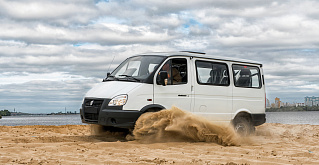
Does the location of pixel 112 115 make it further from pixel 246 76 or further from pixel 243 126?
pixel 246 76

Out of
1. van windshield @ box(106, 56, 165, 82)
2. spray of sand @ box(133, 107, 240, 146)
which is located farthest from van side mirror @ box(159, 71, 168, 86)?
spray of sand @ box(133, 107, 240, 146)

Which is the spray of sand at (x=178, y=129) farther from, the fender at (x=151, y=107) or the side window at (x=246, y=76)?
the side window at (x=246, y=76)

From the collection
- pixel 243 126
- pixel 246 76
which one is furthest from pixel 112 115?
pixel 246 76

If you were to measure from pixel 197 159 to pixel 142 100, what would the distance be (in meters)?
2.70

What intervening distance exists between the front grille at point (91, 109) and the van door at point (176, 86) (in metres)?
1.43

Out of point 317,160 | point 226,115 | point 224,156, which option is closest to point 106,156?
point 224,156

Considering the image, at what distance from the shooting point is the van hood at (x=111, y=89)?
29.0ft

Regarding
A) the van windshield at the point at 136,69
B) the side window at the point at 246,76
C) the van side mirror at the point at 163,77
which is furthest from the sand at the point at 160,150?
the side window at the point at 246,76

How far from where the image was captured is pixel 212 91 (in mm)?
10133

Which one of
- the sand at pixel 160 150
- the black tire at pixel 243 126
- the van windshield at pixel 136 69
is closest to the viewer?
the sand at pixel 160 150

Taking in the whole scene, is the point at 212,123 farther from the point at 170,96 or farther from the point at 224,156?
the point at 224,156

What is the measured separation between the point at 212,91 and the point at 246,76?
179 cm

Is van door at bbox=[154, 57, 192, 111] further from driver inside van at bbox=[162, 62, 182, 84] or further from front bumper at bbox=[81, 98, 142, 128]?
front bumper at bbox=[81, 98, 142, 128]

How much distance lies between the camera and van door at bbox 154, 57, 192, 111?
9137mm
